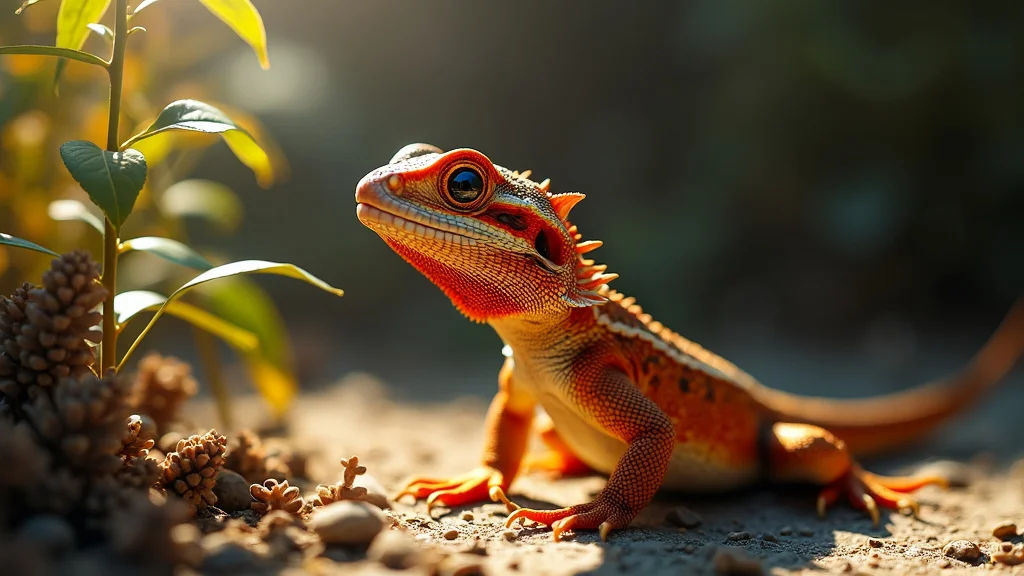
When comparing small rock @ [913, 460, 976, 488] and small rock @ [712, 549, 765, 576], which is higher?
small rock @ [913, 460, 976, 488]

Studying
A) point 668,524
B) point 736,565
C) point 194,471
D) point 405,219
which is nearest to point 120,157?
point 405,219

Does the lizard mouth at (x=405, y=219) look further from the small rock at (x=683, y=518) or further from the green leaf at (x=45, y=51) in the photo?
the small rock at (x=683, y=518)

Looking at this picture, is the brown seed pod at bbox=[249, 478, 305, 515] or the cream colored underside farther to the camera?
the cream colored underside

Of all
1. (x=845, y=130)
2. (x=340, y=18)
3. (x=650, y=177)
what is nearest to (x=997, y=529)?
(x=845, y=130)

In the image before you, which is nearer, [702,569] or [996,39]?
[702,569]

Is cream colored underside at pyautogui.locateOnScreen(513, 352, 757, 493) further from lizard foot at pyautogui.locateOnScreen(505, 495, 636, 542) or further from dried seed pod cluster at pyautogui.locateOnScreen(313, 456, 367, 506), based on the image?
dried seed pod cluster at pyautogui.locateOnScreen(313, 456, 367, 506)

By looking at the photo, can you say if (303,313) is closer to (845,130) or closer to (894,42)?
(845,130)

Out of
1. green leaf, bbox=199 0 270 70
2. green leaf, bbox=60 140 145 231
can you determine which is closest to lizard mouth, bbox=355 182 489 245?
green leaf, bbox=199 0 270 70
